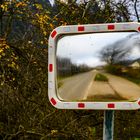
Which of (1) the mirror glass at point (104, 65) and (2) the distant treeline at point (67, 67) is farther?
(2) the distant treeline at point (67, 67)

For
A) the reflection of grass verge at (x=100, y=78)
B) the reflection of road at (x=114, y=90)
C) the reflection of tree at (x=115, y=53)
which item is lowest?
the reflection of road at (x=114, y=90)

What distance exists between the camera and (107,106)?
276 centimetres

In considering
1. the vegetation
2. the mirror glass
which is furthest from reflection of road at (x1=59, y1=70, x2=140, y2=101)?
the vegetation

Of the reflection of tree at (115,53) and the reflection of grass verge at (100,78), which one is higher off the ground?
the reflection of tree at (115,53)

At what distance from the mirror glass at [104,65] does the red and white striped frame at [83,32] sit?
0.03 m

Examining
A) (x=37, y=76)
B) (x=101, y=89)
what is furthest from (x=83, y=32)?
(x=37, y=76)

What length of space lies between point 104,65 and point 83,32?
223 millimetres

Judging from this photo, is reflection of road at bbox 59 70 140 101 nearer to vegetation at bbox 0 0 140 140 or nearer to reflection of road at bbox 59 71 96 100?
reflection of road at bbox 59 71 96 100

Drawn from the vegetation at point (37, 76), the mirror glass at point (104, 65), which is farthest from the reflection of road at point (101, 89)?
the vegetation at point (37, 76)

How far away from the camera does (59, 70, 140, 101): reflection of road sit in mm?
2768

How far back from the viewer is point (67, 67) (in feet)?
9.52

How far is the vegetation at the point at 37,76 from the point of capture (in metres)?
8.25

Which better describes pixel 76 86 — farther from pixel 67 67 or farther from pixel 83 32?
pixel 83 32

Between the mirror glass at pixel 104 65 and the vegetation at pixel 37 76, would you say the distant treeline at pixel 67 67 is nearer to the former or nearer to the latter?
the mirror glass at pixel 104 65
